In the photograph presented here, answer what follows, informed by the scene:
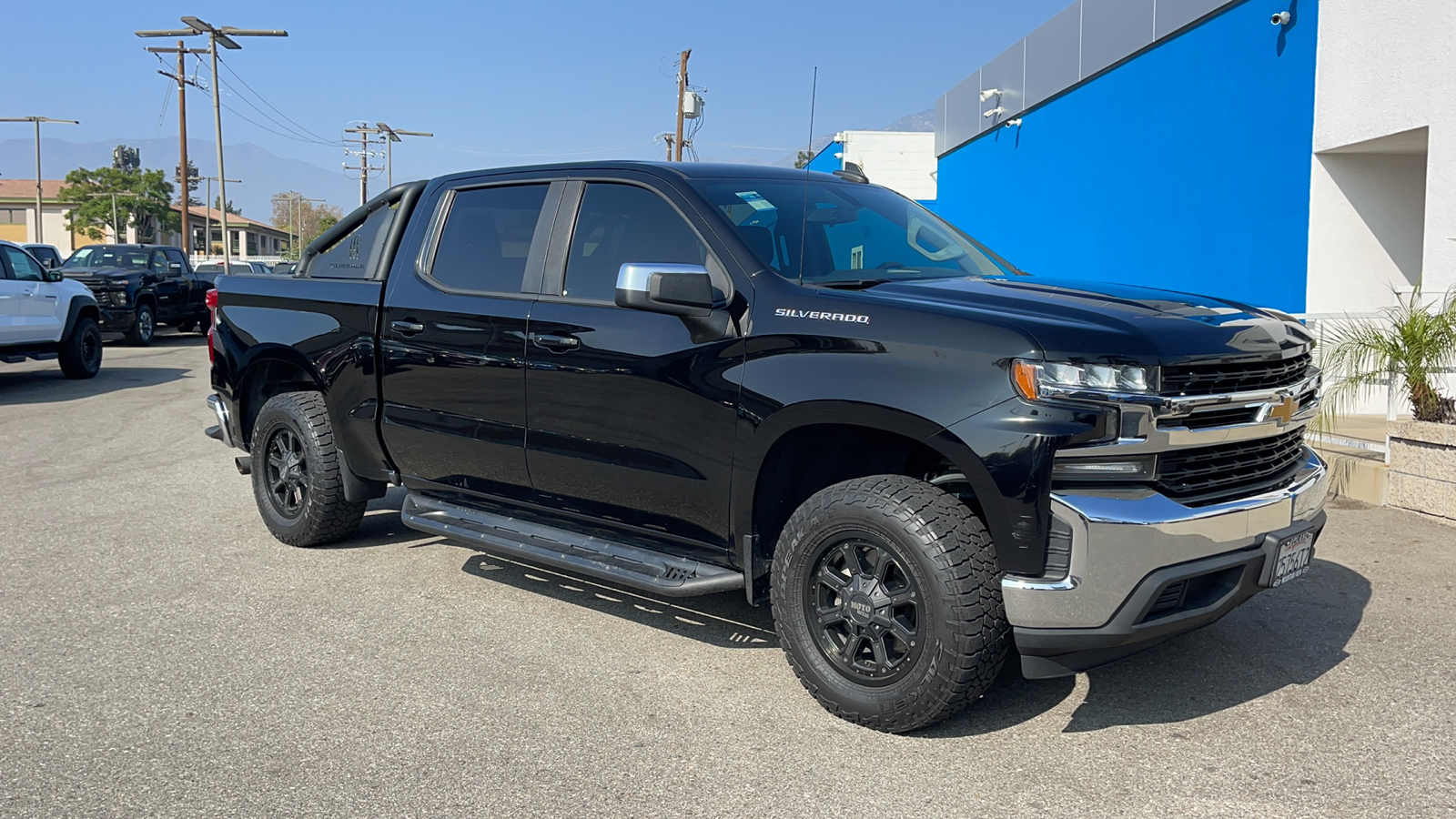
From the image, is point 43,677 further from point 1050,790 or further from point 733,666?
point 1050,790

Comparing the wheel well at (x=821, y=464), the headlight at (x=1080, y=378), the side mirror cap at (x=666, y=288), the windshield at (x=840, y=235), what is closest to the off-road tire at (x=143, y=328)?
the windshield at (x=840, y=235)

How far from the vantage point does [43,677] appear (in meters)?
4.35

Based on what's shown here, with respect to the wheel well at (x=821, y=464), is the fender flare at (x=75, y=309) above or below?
above

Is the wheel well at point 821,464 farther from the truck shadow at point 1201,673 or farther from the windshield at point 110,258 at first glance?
the windshield at point 110,258

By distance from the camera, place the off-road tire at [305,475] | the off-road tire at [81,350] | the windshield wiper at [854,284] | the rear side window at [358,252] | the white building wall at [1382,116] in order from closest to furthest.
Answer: the windshield wiper at [854,284], the rear side window at [358,252], the off-road tire at [305,475], the white building wall at [1382,116], the off-road tire at [81,350]

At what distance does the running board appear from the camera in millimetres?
4305

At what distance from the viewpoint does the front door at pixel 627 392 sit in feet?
14.0

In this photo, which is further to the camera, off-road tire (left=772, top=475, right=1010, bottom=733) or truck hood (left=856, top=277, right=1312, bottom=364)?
off-road tire (left=772, top=475, right=1010, bottom=733)

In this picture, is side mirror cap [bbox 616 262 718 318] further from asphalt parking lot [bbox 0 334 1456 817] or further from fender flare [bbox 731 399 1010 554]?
asphalt parking lot [bbox 0 334 1456 817]

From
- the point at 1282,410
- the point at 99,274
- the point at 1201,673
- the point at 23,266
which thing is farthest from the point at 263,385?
the point at 99,274

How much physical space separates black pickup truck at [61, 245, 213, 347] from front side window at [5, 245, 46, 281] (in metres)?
5.56

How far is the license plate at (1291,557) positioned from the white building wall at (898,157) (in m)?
31.0

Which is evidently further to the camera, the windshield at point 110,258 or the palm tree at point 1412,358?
the windshield at point 110,258

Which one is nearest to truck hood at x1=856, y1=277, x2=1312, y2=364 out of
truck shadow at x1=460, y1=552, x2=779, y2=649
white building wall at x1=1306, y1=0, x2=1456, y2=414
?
truck shadow at x1=460, y1=552, x2=779, y2=649
